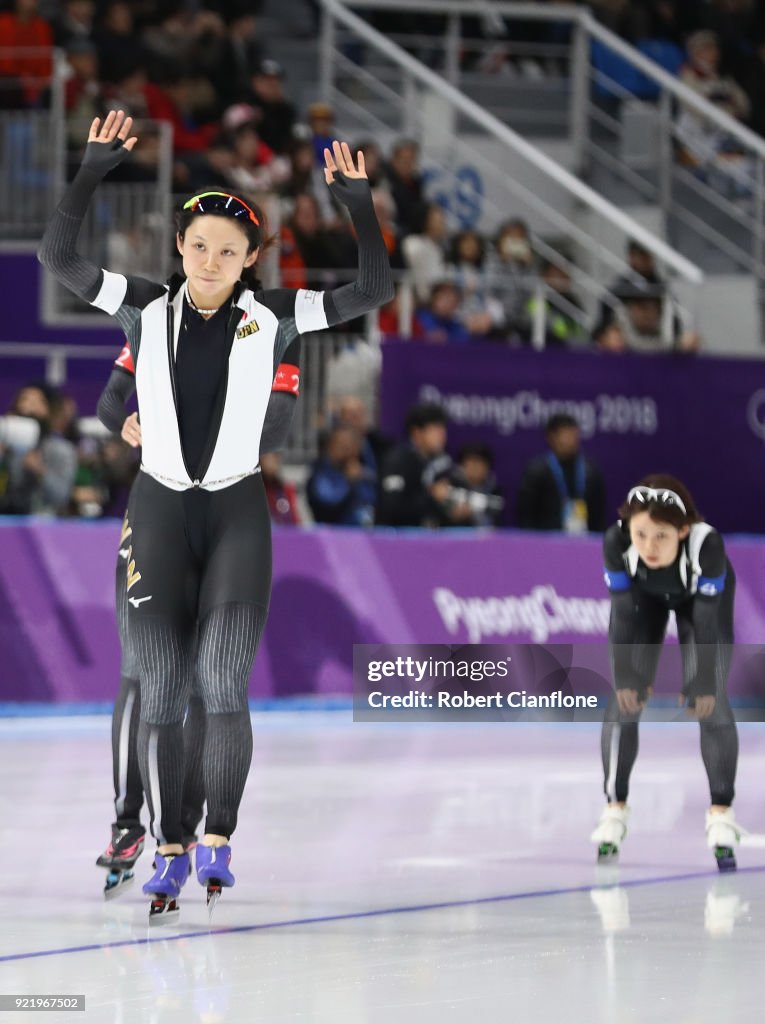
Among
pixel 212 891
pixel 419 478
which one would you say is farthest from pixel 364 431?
pixel 212 891

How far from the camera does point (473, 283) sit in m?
16.2

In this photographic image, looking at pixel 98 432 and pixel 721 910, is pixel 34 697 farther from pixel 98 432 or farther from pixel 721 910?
pixel 721 910

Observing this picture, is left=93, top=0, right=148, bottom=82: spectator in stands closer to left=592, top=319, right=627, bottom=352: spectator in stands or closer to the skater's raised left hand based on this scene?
left=592, top=319, right=627, bottom=352: spectator in stands

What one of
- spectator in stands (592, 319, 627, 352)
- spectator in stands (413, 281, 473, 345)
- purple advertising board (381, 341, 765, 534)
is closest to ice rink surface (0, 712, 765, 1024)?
purple advertising board (381, 341, 765, 534)

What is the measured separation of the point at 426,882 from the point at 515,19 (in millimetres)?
15678

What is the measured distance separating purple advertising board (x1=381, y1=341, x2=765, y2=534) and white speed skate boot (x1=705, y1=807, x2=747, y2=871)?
304 inches

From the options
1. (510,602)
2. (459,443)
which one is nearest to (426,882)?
(510,602)

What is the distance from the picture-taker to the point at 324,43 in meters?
19.0

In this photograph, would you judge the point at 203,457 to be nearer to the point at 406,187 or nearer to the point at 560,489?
the point at 560,489

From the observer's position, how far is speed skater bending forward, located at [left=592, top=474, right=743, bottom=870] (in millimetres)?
7340

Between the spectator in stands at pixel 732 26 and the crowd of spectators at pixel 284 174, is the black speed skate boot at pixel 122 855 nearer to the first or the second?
the crowd of spectators at pixel 284 174

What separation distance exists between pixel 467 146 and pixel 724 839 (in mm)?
12955

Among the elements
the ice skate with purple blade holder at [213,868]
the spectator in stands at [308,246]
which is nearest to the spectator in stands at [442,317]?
the spectator in stands at [308,246]

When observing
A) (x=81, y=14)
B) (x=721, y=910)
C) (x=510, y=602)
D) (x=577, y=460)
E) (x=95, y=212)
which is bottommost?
(x=721, y=910)
